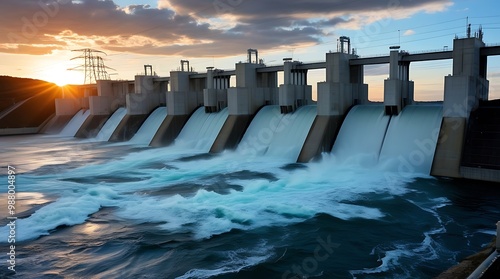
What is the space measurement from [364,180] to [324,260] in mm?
7920

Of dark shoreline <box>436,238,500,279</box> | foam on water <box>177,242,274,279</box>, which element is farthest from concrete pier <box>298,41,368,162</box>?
dark shoreline <box>436,238,500,279</box>

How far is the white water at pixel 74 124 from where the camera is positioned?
136 feet

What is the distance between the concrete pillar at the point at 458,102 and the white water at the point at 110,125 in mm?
28285

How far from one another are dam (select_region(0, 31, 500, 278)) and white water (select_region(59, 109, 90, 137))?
9197mm

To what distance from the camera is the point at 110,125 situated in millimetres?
37438

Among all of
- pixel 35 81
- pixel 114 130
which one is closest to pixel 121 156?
pixel 114 130

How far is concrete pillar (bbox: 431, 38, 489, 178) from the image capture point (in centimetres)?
1606

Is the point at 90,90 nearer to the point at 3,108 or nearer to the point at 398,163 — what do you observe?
the point at 3,108

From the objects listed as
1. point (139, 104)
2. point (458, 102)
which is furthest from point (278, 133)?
point (139, 104)

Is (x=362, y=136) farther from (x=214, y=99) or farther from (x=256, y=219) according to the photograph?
(x=214, y=99)

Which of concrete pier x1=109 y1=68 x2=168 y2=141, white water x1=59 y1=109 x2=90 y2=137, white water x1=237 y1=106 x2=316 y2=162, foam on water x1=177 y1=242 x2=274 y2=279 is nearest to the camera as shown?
foam on water x1=177 y1=242 x2=274 y2=279

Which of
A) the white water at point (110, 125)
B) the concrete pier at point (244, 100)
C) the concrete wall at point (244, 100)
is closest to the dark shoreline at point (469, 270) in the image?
the concrete pier at point (244, 100)

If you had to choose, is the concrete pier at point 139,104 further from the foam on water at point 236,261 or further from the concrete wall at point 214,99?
the foam on water at point 236,261

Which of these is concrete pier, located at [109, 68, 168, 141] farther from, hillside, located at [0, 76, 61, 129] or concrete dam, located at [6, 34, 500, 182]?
hillside, located at [0, 76, 61, 129]
